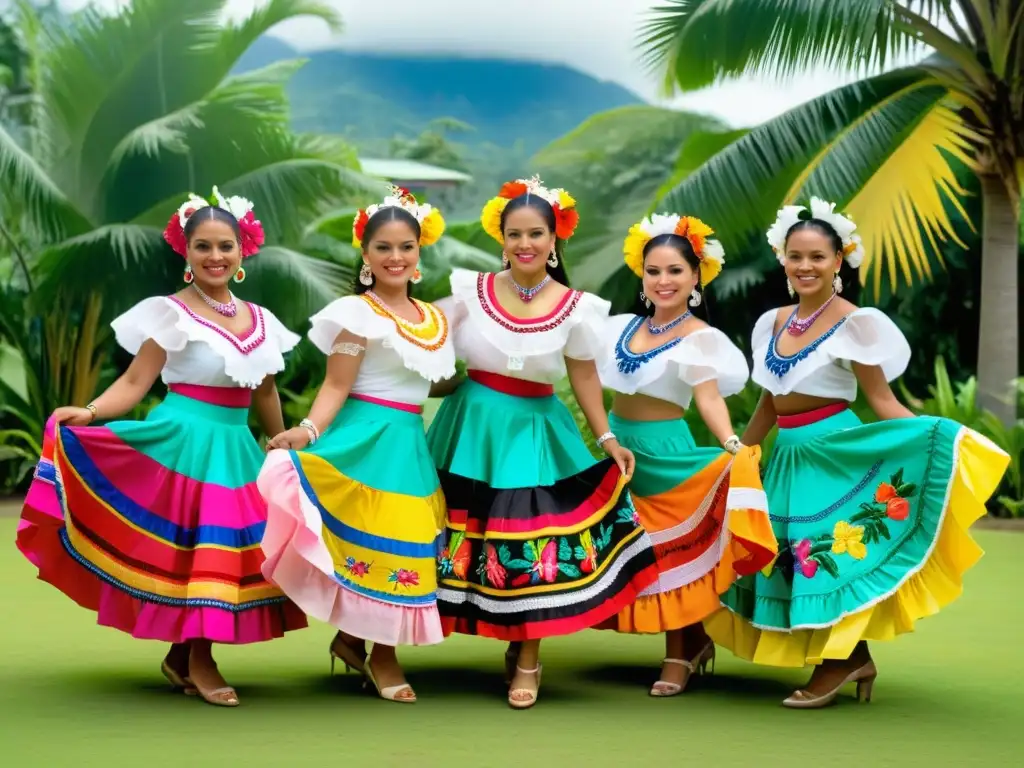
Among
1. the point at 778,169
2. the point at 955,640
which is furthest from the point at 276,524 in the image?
the point at 778,169

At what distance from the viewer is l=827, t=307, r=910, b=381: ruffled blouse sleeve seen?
186 inches

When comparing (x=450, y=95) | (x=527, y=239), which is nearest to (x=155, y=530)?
(x=527, y=239)

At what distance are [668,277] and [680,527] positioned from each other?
2.75 ft

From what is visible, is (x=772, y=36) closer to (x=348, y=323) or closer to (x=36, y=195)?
(x=36, y=195)

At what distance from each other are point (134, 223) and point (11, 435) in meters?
1.94

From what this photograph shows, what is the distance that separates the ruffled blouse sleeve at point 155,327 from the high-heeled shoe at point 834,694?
2.22 metres

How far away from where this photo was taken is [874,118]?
10305mm

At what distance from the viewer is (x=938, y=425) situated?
467cm

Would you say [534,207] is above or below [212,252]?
above

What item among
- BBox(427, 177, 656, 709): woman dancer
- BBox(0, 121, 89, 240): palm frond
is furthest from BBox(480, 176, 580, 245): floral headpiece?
BBox(0, 121, 89, 240): palm frond

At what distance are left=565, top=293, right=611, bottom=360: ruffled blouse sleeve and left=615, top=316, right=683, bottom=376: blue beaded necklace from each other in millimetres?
170

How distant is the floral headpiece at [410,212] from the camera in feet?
16.1

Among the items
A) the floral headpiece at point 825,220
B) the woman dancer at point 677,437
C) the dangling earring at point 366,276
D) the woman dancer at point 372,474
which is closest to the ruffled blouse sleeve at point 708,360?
the woman dancer at point 677,437

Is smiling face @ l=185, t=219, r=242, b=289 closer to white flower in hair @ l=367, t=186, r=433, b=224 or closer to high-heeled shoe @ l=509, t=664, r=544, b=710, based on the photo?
white flower in hair @ l=367, t=186, r=433, b=224
